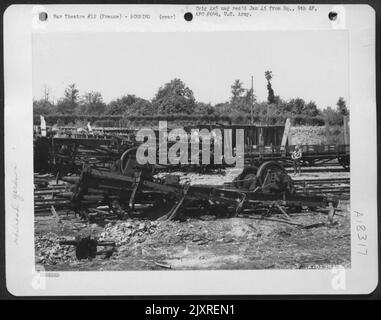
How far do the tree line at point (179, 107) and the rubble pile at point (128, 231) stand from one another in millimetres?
375

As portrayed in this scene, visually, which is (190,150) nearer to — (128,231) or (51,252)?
(128,231)

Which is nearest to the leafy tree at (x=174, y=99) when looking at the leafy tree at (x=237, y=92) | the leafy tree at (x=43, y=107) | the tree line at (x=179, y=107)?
the tree line at (x=179, y=107)

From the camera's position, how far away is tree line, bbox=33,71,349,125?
6.07 ft

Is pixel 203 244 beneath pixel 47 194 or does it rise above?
beneath

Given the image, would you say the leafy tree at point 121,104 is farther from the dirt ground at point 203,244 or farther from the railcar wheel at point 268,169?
the railcar wheel at point 268,169

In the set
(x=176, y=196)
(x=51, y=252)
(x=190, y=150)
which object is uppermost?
(x=190, y=150)

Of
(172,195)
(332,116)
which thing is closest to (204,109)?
(172,195)

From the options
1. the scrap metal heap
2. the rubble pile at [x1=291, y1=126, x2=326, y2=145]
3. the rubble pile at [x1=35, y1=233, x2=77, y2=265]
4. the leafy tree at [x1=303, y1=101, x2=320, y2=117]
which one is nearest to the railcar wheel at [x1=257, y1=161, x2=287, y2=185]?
the scrap metal heap

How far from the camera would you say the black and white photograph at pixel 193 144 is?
1845 millimetres

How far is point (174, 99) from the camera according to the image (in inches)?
72.5

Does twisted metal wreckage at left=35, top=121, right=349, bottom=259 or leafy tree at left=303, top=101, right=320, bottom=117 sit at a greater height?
leafy tree at left=303, top=101, right=320, bottom=117

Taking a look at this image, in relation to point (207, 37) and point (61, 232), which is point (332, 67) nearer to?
point (207, 37)

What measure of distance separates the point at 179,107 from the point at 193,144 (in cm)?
14

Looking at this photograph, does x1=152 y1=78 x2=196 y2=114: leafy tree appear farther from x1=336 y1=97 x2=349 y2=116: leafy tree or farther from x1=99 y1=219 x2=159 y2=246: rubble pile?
x1=336 y1=97 x2=349 y2=116: leafy tree
